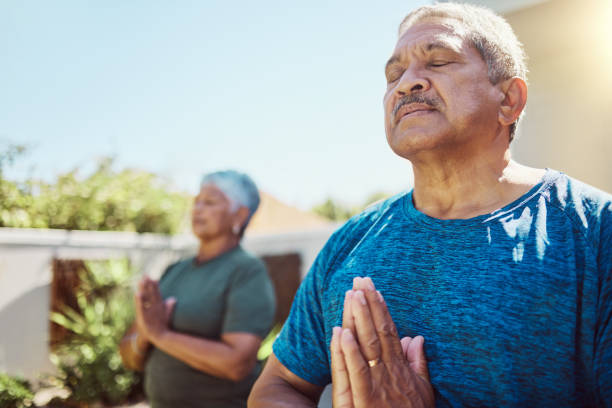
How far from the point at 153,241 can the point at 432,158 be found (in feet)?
27.7

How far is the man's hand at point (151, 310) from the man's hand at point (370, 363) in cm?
171

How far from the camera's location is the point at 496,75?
1.44 m

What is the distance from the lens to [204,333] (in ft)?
8.63

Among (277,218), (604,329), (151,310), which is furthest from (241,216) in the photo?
(277,218)

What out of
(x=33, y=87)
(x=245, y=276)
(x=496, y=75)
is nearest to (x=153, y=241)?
(x=33, y=87)

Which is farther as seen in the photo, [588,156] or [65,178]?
[65,178]

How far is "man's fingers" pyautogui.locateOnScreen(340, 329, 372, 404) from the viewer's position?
112 centimetres

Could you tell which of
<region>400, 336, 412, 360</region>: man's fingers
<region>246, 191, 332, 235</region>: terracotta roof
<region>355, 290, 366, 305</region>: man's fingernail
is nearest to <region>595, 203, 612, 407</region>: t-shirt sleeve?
<region>400, 336, 412, 360</region>: man's fingers

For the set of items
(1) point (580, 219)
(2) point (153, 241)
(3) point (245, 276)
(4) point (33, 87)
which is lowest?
(2) point (153, 241)

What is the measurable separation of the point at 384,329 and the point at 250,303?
1.57m

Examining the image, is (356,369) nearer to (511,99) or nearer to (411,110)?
(411,110)

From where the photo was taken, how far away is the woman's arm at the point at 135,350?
2811mm

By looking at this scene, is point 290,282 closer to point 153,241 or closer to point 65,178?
point 153,241

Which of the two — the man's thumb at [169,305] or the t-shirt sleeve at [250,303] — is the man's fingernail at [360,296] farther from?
the man's thumb at [169,305]
